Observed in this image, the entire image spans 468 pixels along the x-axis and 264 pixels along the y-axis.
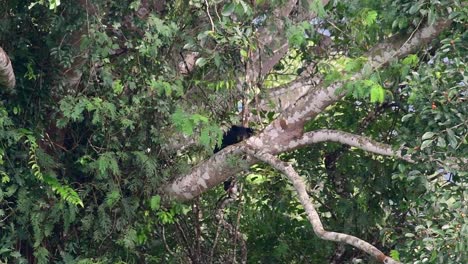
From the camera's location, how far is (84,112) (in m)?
5.08

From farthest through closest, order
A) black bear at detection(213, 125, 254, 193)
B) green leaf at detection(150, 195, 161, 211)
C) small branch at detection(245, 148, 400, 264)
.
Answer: black bear at detection(213, 125, 254, 193), green leaf at detection(150, 195, 161, 211), small branch at detection(245, 148, 400, 264)

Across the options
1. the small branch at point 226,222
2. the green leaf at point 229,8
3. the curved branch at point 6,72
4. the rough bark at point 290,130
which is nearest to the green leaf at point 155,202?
the rough bark at point 290,130

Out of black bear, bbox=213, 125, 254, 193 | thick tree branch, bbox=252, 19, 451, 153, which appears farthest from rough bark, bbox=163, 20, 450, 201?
black bear, bbox=213, 125, 254, 193

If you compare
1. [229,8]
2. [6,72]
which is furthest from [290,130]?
[6,72]

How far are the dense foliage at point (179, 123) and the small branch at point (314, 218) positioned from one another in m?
0.25

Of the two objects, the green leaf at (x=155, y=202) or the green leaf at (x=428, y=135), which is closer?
the green leaf at (x=428, y=135)

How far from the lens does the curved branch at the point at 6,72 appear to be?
Answer: 4.19 metres

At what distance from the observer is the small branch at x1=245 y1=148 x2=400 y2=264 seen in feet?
13.0

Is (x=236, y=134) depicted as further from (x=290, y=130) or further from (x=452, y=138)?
(x=452, y=138)

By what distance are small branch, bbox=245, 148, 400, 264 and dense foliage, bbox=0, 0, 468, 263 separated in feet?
0.81

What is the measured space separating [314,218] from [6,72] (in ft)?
5.80

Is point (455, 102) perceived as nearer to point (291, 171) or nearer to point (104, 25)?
point (291, 171)

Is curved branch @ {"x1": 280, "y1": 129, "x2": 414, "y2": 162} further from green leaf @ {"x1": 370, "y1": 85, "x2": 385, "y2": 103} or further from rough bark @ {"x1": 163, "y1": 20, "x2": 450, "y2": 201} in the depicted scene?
green leaf @ {"x1": 370, "y1": 85, "x2": 385, "y2": 103}

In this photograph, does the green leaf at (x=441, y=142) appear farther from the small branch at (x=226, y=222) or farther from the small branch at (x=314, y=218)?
the small branch at (x=226, y=222)
